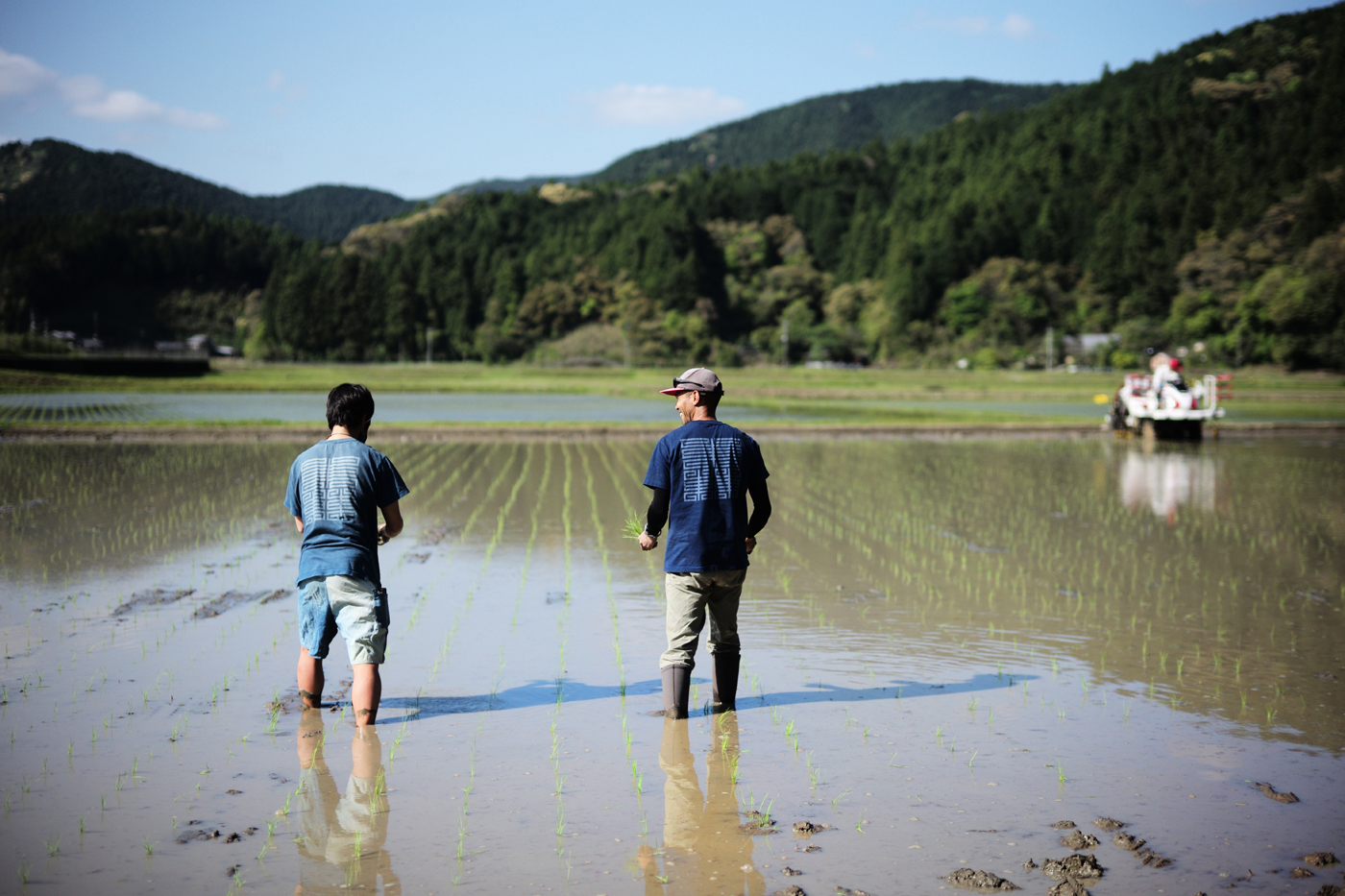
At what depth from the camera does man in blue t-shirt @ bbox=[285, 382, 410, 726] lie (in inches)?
172

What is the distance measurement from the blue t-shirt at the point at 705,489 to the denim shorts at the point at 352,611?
4.10 feet

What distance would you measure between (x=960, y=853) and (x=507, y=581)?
5.19m

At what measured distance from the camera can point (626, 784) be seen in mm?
3896

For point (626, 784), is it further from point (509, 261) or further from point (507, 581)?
point (509, 261)

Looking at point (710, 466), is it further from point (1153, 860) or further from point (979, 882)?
point (1153, 860)

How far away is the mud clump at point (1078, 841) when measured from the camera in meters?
3.35

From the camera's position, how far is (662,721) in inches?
183

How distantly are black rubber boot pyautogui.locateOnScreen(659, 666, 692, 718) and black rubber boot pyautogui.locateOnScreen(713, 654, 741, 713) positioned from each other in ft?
0.49

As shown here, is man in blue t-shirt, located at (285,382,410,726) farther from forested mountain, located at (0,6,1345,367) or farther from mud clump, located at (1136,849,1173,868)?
forested mountain, located at (0,6,1345,367)

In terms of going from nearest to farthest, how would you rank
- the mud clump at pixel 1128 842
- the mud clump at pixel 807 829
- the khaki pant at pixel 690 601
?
the mud clump at pixel 1128 842, the mud clump at pixel 807 829, the khaki pant at pixel 690 601

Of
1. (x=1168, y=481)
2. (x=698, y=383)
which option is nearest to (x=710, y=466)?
(x=698, y=383)

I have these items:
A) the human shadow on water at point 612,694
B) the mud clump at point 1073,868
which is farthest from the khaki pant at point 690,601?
the mud clump at point 1073,868

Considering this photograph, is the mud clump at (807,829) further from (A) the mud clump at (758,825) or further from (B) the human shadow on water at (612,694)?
(B) the human shadow on water at (612,694)

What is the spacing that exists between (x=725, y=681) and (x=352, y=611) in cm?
165
